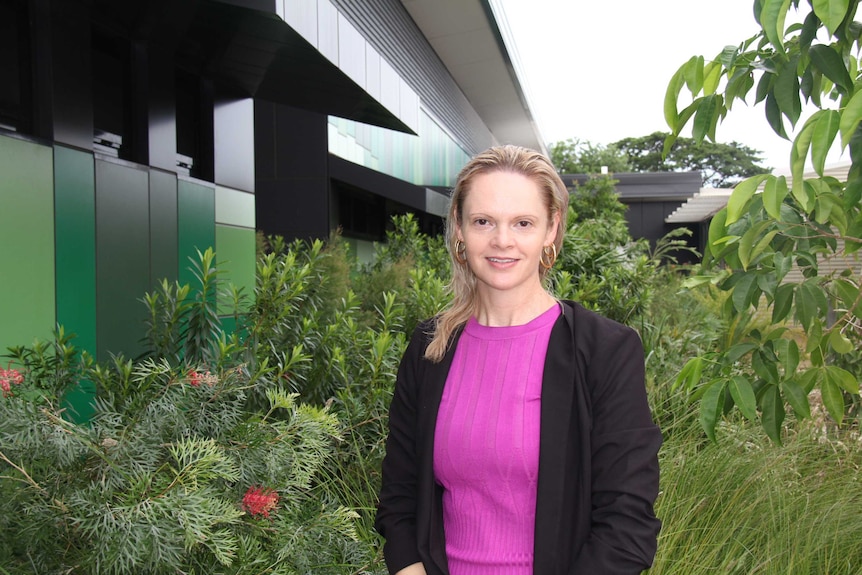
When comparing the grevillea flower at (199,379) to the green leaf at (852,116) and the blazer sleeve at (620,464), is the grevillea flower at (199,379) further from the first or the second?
the green leaf at (852,116)

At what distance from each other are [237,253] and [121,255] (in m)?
2.68

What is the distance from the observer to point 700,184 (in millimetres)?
38938

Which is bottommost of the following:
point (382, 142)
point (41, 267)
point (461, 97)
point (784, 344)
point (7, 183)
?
point (784, 344)

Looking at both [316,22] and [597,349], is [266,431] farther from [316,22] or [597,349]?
[316,22]

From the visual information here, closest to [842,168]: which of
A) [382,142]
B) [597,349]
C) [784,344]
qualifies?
[382,142]

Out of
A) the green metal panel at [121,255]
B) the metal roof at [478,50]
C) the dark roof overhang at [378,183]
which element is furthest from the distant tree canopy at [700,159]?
the green metal panel at [121,255]

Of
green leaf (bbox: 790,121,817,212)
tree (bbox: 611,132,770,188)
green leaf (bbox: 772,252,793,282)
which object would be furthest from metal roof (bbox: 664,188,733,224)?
tree (bbox: 611,132,770,188)

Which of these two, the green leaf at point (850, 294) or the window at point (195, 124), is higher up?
the window at point (195, 124)

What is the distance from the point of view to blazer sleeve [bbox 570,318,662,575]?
1.71 metres

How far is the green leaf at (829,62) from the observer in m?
2.12

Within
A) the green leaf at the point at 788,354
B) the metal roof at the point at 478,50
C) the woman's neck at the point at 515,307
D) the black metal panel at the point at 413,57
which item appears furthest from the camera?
the metal roof at the point at 478,50

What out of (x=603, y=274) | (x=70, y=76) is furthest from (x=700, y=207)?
(x=70, y=76)

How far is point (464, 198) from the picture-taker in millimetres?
2102

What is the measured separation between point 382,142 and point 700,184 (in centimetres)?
2660
